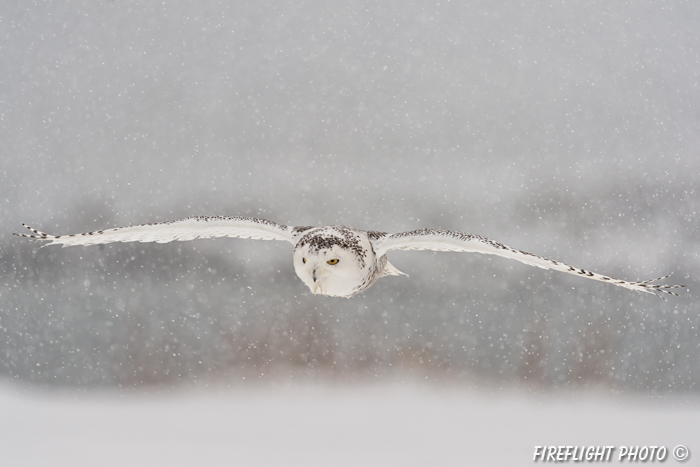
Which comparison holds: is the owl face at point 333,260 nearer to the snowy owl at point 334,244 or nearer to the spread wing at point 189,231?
the snowy owl at point 334,244

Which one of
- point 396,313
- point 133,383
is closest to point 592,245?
point 396,313

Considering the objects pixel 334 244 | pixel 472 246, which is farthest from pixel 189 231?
pixel 472 246

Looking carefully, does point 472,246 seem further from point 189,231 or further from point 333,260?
point 189,231

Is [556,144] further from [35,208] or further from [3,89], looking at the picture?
[3,89]

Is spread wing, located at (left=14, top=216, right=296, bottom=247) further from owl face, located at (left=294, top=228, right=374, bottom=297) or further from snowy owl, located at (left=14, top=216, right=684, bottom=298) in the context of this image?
owl face, located at (left=294, top=228, right=374, bottom=297)

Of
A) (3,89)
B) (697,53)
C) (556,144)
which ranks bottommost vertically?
(556,144)

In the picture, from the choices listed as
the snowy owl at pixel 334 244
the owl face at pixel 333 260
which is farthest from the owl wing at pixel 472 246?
the owl face at pixel 333 260

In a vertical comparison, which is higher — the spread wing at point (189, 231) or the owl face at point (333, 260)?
the spread wing at point (189, 231)
